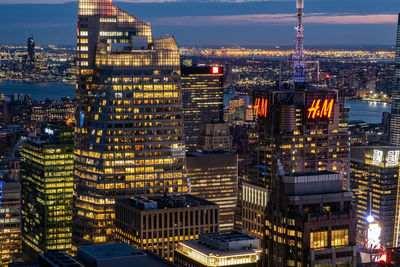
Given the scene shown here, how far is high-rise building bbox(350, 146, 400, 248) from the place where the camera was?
17462 centimetres

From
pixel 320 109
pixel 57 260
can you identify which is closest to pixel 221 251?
pixel 57 260

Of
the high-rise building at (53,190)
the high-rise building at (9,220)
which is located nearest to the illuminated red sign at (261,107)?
the high-rise building at (53,190)

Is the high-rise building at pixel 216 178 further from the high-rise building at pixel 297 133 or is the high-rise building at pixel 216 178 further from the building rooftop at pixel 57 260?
the building rooftop at pixel 57 260

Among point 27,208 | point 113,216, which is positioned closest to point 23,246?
point 27,208

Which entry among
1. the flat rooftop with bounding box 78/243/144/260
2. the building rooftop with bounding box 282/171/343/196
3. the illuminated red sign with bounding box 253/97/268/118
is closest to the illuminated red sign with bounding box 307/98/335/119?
the illuminated red sign with bounding box 253/97/268/118

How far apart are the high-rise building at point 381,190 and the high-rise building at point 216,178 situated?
22.6 meters

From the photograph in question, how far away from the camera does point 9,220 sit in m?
145

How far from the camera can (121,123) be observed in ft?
401

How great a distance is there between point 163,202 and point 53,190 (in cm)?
3541

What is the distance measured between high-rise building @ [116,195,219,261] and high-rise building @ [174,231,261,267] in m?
16.6

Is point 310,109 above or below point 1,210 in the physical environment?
above

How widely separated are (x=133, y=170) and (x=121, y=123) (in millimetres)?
6133

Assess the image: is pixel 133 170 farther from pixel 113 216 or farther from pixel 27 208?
pixel 27 208

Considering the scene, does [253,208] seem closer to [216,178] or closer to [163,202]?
[163,202]
